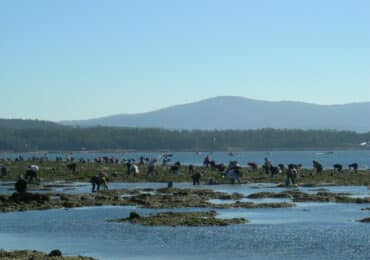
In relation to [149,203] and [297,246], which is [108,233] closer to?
[297,246]

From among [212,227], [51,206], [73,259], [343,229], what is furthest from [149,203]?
[73,259]

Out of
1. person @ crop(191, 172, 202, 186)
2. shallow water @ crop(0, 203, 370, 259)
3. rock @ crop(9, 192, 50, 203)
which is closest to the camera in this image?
shallow water @ crop(0, 203, 370, 259)

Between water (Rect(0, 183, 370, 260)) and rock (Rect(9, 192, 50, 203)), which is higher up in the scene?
rock (Rect(9, 192, 50, 203))

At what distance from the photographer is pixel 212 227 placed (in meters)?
36.7

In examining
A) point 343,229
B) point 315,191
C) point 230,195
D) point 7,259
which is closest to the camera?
point 7,259

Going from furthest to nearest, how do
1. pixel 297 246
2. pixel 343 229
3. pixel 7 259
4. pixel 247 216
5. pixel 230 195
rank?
pixel 230 195, pixel 247 216, pixel 343 229, pixel 297 246, pixel 7 259

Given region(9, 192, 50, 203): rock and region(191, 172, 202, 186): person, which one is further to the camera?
region(191, 172, 202, 186): person

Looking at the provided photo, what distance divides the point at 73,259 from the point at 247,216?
15.2 m

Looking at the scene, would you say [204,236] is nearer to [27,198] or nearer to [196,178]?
[27,198]

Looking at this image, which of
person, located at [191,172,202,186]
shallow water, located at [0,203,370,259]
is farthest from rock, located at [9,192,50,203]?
person, located at [191,172,202,186]

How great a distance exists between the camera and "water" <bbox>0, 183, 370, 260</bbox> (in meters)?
29.7

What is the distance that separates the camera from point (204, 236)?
33.8 m

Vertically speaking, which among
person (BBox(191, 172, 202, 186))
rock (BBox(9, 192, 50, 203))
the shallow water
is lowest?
the shallow water

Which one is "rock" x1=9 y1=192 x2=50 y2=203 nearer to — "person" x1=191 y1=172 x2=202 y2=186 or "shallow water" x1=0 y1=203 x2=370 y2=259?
"shallow water" x1=0 y1=203 x2=370 y2=259
